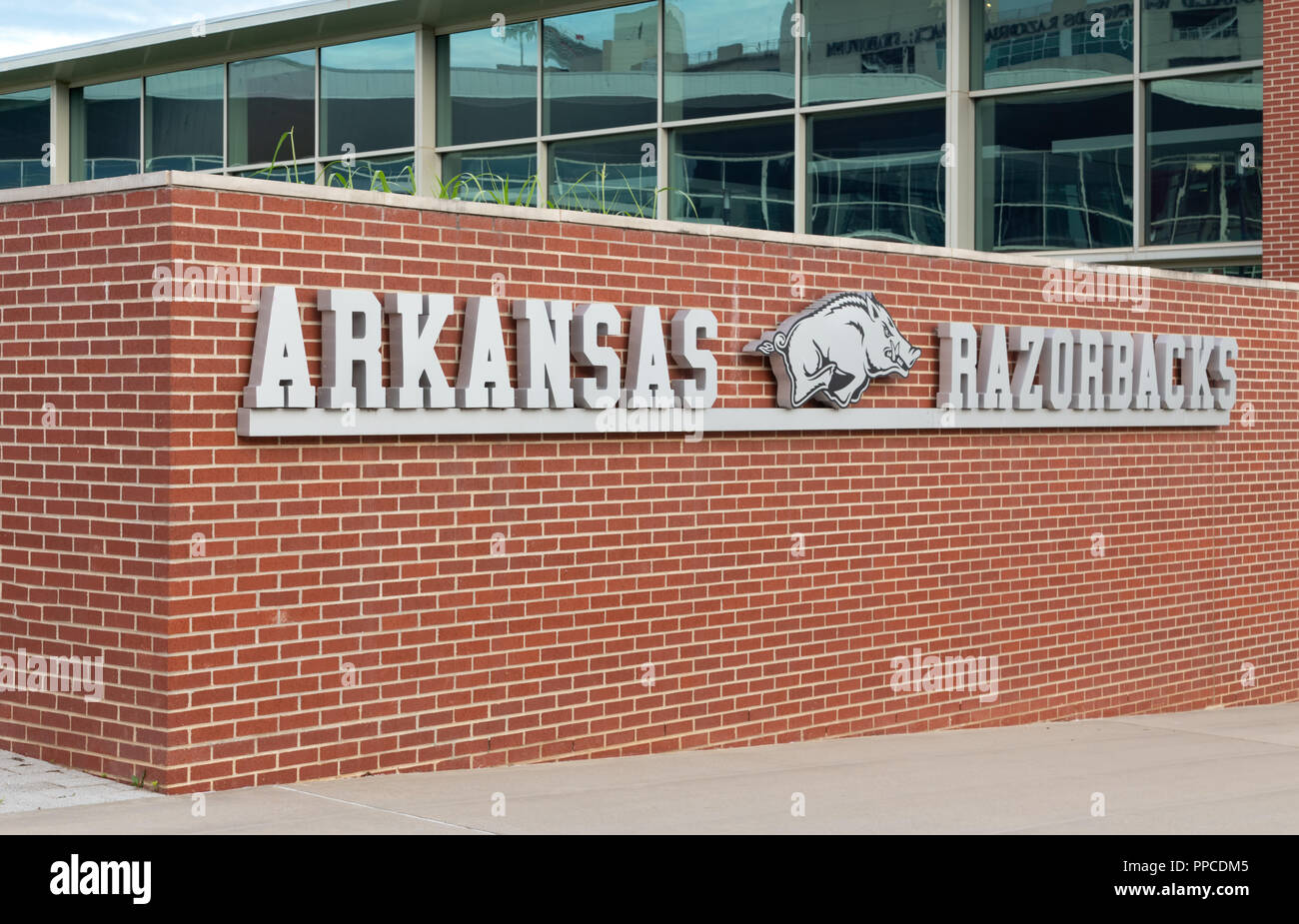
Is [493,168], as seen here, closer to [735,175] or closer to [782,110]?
[735,175]

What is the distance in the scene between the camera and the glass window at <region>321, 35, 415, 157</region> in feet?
65.5

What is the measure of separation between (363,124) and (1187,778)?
49.0ft

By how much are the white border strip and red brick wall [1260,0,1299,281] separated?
3.47 m

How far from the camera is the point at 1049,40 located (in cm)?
1595

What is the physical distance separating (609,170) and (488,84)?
228 centimetres

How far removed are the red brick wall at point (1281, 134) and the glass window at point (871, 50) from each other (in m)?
3.39

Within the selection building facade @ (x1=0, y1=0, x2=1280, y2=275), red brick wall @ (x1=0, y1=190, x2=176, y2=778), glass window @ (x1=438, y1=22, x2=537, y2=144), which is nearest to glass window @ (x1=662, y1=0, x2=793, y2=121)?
building facade @ (x1=0, y1=0, x2=1280, y2=275)

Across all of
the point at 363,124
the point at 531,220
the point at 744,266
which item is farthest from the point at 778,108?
the point at 531,220

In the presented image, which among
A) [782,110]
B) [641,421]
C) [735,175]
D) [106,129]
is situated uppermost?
[106,129]

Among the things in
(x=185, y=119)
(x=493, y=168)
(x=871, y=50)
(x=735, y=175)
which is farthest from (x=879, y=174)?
(x=185, y=119)

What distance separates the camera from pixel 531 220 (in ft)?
26.3

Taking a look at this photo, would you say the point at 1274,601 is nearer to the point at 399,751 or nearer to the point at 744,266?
the point at 744,266

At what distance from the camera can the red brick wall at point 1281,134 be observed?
46.0 feet

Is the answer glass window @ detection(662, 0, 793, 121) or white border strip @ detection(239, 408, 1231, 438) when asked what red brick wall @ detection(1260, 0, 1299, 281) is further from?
glass window @ detection(662, 0, 793, 121)
